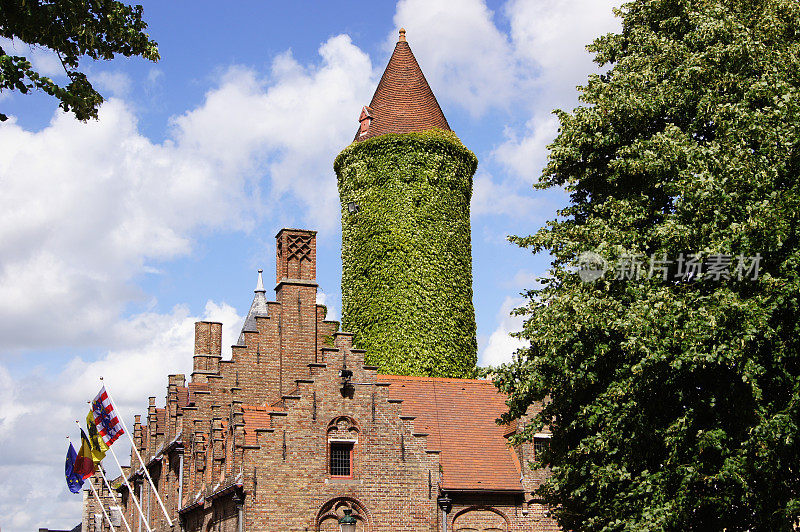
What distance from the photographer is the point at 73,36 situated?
1317 centimetres

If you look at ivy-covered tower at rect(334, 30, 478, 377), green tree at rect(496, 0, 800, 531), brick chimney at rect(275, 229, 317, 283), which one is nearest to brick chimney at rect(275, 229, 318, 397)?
brick chimney at rect(275, 229, 317, 283)

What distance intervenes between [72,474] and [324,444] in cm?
1377

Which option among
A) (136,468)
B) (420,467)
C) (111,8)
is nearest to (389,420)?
(420,467)

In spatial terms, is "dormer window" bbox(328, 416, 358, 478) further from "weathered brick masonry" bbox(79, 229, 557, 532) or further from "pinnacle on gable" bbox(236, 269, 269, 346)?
"pinnacle on gable" bbox(236, 269, 269, 346)

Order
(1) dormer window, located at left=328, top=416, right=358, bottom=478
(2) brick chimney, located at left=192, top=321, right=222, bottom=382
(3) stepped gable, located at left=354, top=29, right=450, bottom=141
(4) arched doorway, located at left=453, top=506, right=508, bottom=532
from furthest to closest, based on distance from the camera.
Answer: (3) stepped gable, located at left=354, top=29, right=450, bottom=141, (2) brick chimney, located at left=192, top=321, right=222, bottom=382, (4) arched doorway, located at left=453, top=506, right=508, bottom=532, (1) dormer window, located at left=328, top=416, right=358, bottom=478

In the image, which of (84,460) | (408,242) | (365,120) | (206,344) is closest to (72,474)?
Answer: (84,460)

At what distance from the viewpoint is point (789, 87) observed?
1828cm

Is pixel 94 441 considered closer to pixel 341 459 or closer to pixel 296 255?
pixel 296 255

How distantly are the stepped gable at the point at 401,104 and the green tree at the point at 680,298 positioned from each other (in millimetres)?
20261

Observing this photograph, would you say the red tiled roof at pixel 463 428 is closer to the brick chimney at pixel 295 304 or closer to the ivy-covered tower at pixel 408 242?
the brick chimney at pixel 295 304

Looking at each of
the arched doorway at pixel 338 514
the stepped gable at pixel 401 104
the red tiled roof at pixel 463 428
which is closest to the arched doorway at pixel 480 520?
the red tiled roof at pixel 463 428

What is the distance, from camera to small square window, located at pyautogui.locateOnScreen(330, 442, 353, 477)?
2520cm

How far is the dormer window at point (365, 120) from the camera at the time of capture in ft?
137

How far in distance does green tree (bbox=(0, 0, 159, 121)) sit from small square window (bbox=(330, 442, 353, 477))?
14.1 meters
